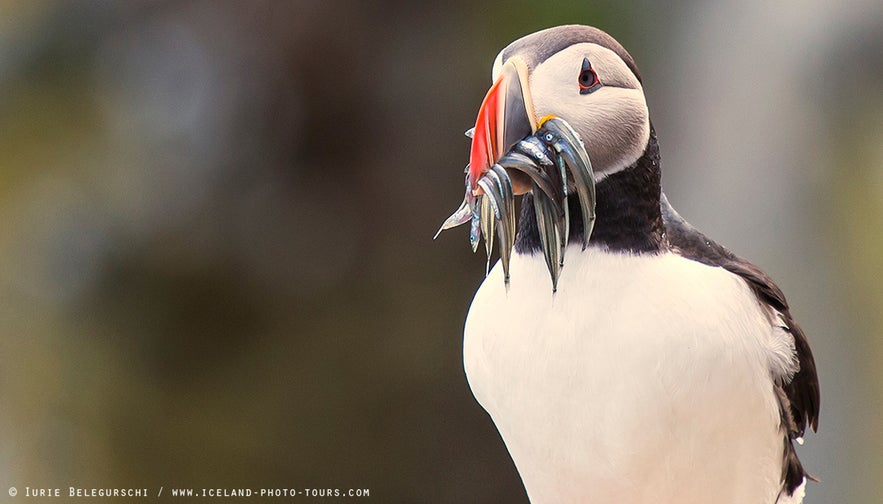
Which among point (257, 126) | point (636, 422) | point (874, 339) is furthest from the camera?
point (257, 126)

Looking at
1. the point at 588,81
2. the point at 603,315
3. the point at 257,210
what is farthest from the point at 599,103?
the point at 257,210

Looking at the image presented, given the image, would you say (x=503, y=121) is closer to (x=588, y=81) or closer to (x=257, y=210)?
(x=588, y=81)

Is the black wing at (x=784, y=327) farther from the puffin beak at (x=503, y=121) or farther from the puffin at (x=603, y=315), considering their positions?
the puffin beak at (x=503, y=121)

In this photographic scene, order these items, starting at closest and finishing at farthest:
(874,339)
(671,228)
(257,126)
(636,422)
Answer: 1. (636,422)
2. (671,228)
3. (874,339)
4. (257,126)

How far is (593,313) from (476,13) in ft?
2.94

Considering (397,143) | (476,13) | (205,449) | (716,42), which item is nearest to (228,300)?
(205,449)

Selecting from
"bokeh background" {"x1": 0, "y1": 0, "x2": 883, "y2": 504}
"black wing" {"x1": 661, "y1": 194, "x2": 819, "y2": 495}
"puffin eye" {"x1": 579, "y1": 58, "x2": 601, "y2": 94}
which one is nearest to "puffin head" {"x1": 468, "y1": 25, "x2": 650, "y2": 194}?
"puffin eye" {"x1": 579, "y1": 58, "x2": 601, "y2": 94}

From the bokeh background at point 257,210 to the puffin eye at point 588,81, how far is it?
2.66 feet

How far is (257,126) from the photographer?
1.41 metres

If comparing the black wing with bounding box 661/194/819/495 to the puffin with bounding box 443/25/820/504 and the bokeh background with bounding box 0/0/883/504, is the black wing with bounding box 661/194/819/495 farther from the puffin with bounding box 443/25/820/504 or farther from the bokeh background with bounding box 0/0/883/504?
the bokeh background with bounding box 0/0/883/504

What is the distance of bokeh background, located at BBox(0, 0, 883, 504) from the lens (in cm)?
140

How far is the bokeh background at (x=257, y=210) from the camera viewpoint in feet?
4.60

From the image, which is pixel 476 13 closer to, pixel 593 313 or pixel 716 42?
pixel 716 42

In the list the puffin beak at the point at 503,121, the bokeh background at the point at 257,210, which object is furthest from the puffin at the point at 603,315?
the bokeh background at the point at 257,210
